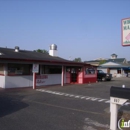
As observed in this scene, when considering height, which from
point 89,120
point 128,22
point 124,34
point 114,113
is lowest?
point 89,120

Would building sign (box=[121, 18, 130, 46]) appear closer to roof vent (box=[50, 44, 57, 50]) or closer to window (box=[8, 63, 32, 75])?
window (box=[8, 63, 32, 75])

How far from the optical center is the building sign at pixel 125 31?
7199 millimetres

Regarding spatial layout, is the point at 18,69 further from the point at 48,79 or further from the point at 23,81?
the point at 48,79

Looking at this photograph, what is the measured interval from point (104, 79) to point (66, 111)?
23.6 meters

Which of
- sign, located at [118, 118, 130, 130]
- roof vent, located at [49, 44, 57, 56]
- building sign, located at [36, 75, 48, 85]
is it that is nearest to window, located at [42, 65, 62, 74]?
building sign, located at [36, 75, 48, 85]

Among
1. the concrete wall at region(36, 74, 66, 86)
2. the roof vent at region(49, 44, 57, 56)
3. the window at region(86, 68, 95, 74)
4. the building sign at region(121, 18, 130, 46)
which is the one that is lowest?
the concrete wall at region(36, 74, 66, 86)

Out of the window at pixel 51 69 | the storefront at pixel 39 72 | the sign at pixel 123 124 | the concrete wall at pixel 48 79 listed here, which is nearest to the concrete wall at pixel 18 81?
the storefront at pixel 39 72

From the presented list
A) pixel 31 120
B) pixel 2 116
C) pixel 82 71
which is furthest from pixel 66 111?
pixel 82 71

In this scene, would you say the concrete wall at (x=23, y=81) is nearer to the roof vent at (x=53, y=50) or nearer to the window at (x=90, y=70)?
the window at (x=90, y=70)

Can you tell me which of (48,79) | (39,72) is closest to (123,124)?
(39,72)

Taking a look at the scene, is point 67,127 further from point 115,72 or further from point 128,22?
point 115,72

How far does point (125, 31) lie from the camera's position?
732 centimetres

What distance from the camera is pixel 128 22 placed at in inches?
285

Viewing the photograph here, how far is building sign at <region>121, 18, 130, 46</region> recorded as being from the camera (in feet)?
23.6
